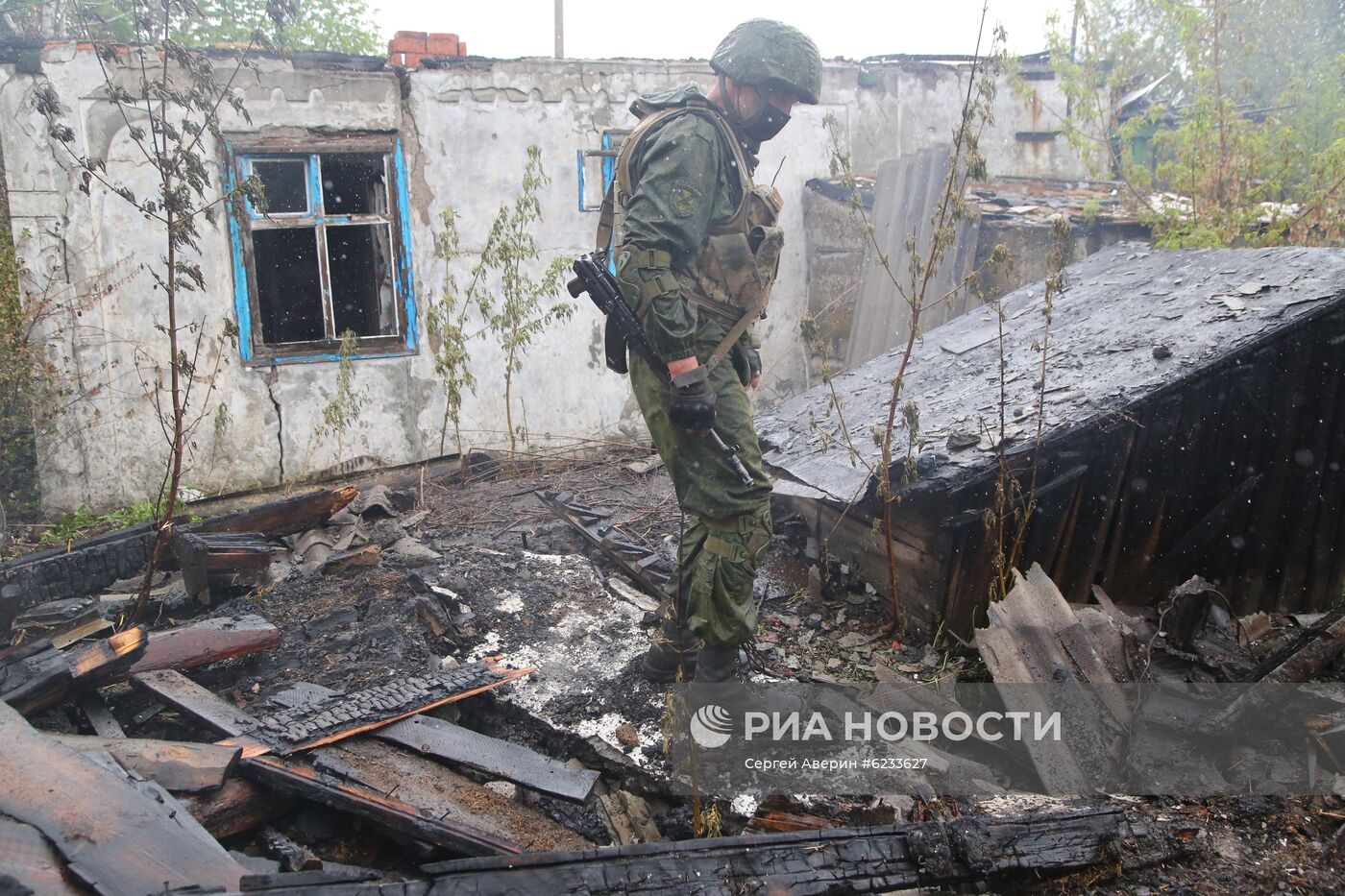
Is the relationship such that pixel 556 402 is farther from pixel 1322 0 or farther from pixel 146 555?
pixel 1322 0

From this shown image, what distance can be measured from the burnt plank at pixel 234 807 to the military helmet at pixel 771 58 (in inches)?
104

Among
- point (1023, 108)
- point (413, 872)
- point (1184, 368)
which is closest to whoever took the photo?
point (413, 872)

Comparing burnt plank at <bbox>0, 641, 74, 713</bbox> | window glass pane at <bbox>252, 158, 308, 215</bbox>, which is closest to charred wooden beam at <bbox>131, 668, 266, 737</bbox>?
burnt plank at <bbox>0, 641, 74, 713</bbox>

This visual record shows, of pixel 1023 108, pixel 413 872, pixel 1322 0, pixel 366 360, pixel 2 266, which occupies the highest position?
pixel 1322 0

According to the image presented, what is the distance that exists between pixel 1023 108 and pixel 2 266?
884 cm

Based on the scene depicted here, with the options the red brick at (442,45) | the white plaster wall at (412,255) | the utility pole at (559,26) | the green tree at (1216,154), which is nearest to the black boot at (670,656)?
the white plaster wall at (412,255)

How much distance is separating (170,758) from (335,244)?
17.3ft

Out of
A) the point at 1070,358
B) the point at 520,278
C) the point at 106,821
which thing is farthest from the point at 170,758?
the point at 520,278

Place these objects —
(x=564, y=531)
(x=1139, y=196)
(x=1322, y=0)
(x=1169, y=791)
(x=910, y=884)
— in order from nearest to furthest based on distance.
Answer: (x=910, y=884)
(x=1169, y=791)
(x=564, y=531)
(x=1139, y=196)
(x=1322, y=0)

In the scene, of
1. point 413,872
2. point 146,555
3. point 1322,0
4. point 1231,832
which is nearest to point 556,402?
point 146,555

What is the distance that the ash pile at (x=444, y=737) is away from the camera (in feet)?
6.69

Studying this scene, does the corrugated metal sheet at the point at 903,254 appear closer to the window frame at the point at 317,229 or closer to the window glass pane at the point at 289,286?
the window frame at the point at 317,229

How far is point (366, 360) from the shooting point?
668 centimetres

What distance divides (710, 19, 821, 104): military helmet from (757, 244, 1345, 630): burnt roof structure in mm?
1172
